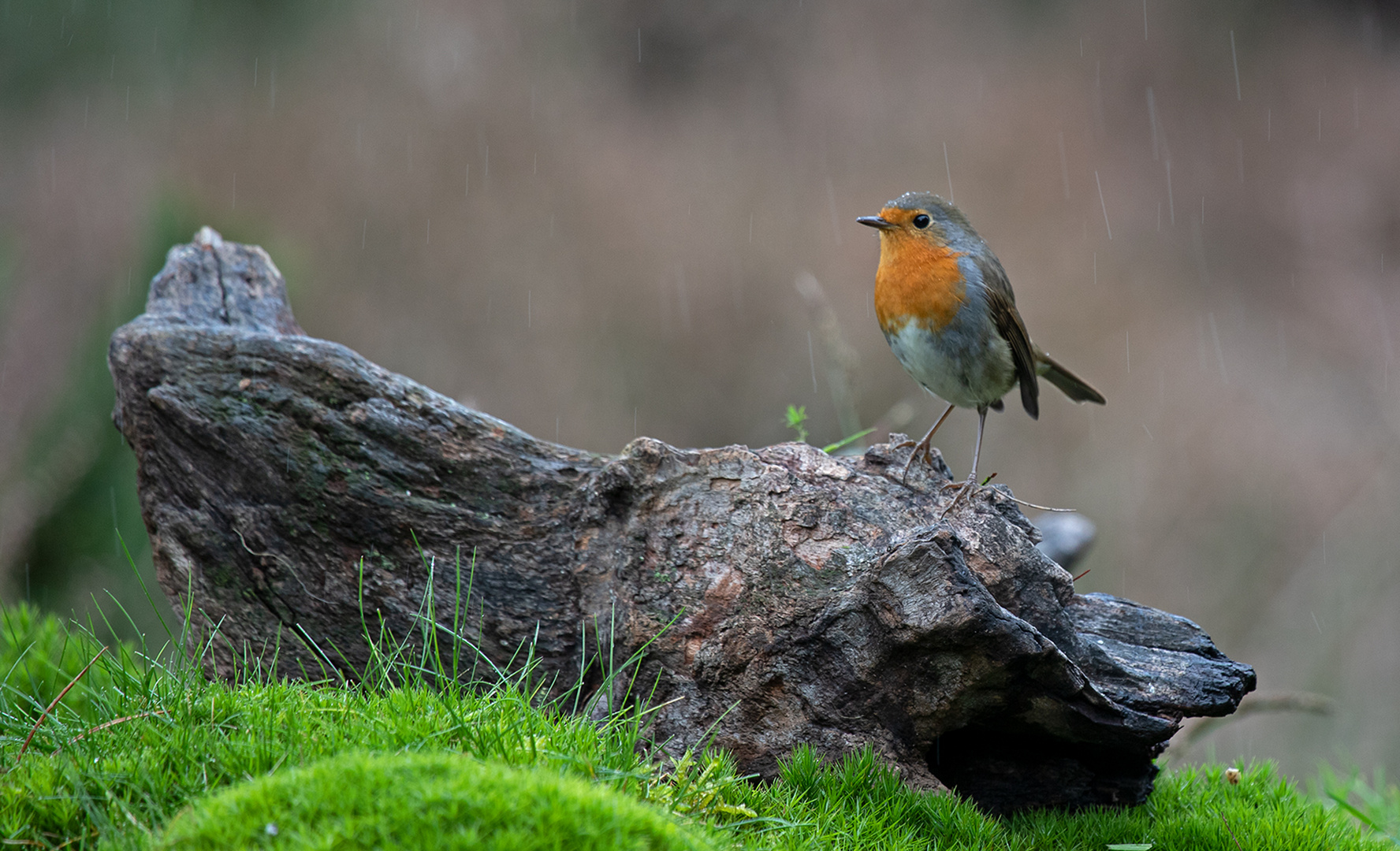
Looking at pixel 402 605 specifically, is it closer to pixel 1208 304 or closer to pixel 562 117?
pixel 562 117

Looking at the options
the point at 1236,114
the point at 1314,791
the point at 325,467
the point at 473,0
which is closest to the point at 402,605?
the point at 325,467

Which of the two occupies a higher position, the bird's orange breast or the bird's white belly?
the bird's orange breast

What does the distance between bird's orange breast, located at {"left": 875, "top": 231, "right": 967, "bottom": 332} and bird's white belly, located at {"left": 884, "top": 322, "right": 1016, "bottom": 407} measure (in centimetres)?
5

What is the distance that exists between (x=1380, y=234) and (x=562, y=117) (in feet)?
34.4

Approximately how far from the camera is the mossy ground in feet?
6.18

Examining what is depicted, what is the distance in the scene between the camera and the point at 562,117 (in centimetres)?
1199

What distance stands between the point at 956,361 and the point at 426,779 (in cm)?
270

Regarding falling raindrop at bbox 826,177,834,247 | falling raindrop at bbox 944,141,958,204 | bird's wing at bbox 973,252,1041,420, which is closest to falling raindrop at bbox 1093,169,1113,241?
falling raindrop at bbox 944,141,958,204

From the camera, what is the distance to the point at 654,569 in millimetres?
3115

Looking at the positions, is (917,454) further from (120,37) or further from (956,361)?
(120,37)

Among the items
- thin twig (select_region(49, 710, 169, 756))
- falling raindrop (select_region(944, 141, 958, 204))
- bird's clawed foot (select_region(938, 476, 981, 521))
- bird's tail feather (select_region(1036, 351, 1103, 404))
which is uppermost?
falling raindrop (select_region(944, 141, 958, 204))

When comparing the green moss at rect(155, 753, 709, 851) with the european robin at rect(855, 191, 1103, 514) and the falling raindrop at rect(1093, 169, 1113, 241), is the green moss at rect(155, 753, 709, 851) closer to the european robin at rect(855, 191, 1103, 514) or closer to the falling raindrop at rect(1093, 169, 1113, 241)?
the european robin at rect(855, 191, 1103, 514)

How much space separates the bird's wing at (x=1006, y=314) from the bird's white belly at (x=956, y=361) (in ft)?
0.19

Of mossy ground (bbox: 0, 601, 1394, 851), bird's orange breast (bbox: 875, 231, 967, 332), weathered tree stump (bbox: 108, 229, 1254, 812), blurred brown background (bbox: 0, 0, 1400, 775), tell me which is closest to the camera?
mossy ground (bbox: 0, 601, 1394, 851)
